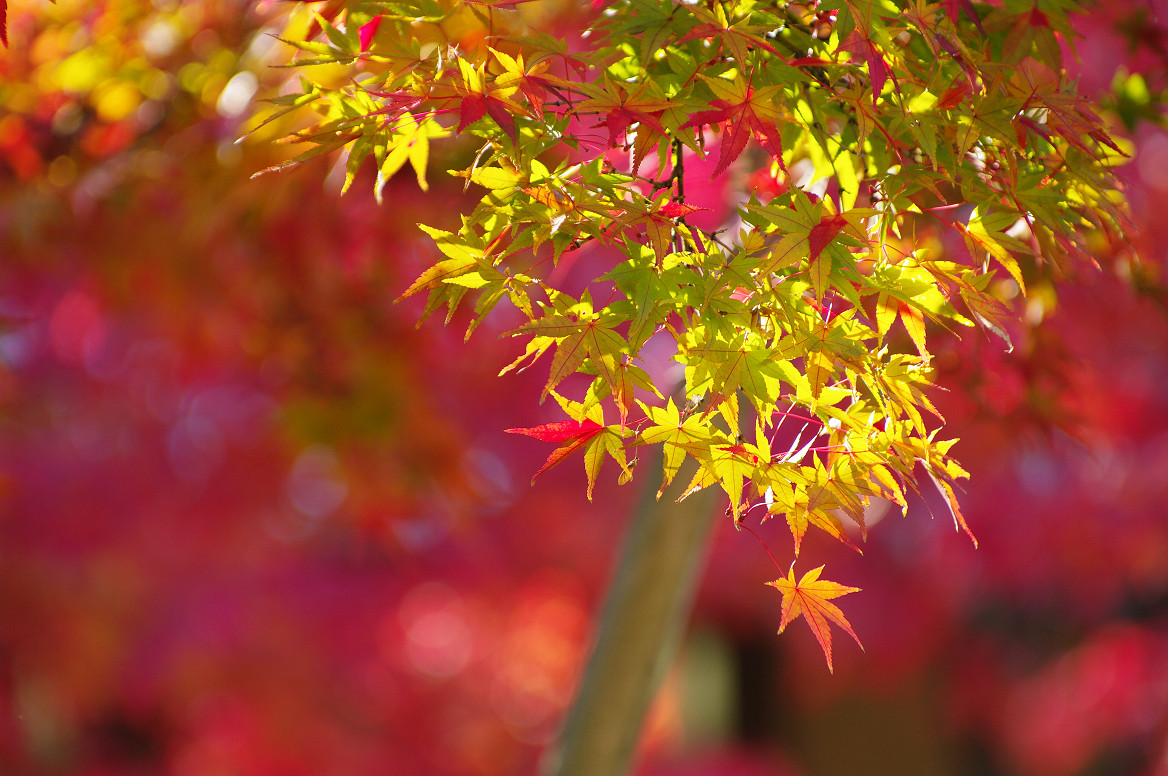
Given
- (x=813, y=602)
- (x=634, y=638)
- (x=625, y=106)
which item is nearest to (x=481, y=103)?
(x=625, y=106)

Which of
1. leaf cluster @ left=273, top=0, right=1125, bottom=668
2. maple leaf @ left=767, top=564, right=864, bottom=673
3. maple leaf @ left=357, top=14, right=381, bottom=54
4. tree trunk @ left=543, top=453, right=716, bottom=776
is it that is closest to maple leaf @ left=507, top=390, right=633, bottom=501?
leaf cluster @ left=273, top=0, right=1125, bottom=668

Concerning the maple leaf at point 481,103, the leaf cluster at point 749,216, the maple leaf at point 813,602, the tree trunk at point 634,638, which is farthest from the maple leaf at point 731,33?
the tree trunk at point 634,638

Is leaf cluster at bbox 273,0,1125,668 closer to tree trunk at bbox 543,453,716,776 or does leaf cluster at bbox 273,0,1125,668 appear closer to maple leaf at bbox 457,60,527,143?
maple leaf at bbox 457,60,527,143

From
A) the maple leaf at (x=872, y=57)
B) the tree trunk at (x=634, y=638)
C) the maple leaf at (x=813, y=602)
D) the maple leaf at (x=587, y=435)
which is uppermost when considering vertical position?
the maple leaf at (x=872, y=57)

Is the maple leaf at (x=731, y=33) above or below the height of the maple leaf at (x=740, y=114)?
above

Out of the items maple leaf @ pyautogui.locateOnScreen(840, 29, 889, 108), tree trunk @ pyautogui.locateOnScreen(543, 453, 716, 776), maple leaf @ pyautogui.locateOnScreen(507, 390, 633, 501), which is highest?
maple leaf @ pyautogui.locateOnScreen(840, 29, 889, 108)

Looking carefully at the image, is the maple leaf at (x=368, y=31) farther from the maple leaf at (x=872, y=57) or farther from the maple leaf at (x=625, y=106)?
the maple leaf at (x=872, y=57)

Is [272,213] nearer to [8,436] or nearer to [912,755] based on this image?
[8,436]

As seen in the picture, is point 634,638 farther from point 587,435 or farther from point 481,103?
point 481,103
